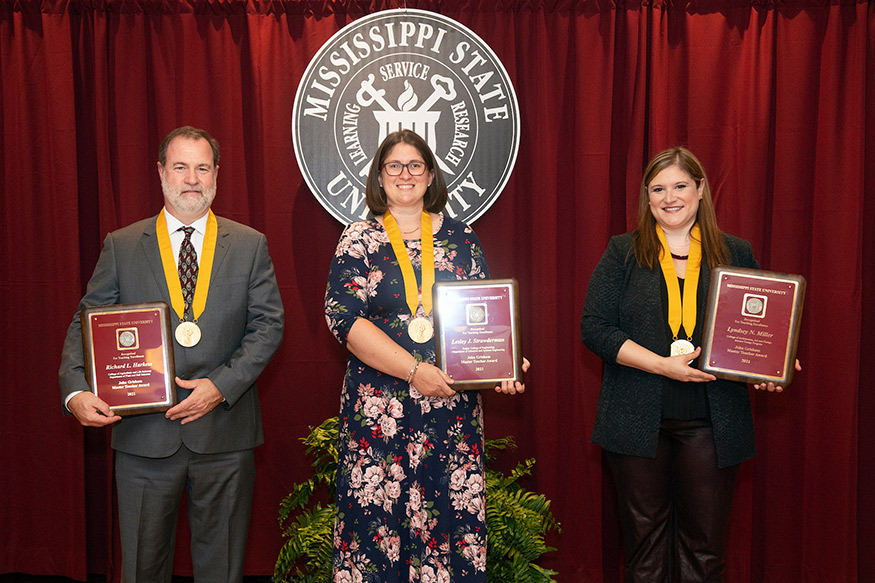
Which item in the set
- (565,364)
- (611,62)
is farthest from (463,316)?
(611,62)

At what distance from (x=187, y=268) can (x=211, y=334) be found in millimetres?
249

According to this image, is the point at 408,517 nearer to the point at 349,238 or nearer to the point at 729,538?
the point at 349,238

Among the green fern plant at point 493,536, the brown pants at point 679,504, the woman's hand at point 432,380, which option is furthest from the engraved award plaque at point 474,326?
the green fern plant at point 493,536

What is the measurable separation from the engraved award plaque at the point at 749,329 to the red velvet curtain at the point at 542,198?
1.28m

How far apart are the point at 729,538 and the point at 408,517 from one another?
1958 millimetres

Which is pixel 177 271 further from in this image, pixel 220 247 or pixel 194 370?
pixel 194 370

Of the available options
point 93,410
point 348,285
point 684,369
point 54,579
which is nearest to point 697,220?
point 684,369

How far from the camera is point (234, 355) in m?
2.46

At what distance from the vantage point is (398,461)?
2.45 meters

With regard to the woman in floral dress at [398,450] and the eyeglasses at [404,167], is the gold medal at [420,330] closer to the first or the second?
the woman in floral dress at [398,450]

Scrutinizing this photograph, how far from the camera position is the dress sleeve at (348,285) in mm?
2432

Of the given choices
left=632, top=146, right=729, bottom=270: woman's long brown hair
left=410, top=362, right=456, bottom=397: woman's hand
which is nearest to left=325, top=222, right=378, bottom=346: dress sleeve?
left=410, top=362, right=456, bottom=397: woman's hand

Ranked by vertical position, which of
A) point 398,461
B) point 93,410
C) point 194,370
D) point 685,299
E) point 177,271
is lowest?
point 398,461

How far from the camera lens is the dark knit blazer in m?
2.42
